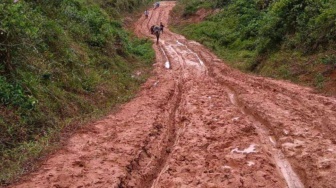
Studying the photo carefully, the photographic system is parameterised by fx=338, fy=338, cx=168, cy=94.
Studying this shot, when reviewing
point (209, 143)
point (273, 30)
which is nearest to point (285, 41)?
point (273, 30)

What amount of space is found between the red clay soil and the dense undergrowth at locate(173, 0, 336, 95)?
1.35 meters

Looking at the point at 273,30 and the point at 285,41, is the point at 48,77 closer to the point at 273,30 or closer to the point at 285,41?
the point at 285,41

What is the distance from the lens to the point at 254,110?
8391 millimetres

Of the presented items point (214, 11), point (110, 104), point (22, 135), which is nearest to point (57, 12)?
point (110, 104)

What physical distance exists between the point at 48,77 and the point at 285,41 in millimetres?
10001

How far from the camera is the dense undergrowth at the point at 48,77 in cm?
616

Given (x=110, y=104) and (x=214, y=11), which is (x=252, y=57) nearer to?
(x=110, y=104)

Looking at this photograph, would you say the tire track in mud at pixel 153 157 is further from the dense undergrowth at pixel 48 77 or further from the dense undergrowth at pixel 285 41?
the dense undergrowth at pixel 285 41

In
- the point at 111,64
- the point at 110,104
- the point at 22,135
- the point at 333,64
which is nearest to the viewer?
the point at 22,135

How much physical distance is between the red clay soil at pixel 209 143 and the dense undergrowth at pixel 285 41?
1.35m

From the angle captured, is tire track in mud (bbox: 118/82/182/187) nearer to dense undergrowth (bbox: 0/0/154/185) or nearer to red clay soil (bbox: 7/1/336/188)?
red clay soil (bbox: 7/1/336/188)

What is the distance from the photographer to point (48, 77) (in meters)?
8.18

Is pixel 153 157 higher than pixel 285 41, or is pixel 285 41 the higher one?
pixel 285 41

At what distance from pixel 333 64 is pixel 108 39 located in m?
8.75
